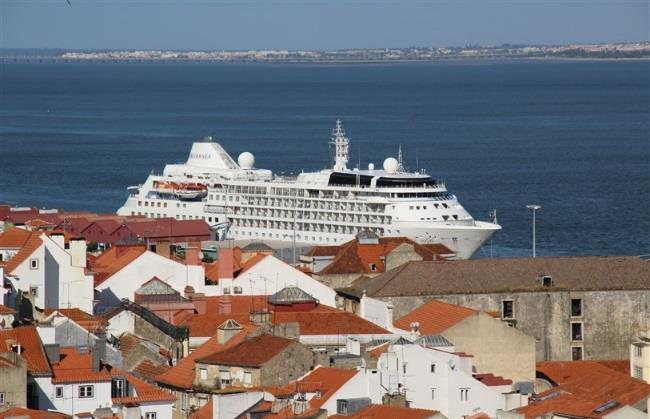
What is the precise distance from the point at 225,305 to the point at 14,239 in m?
6.02

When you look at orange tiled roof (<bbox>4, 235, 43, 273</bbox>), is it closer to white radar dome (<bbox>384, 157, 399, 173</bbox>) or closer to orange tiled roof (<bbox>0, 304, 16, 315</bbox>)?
orange tiled roof (<bbox>0, 304, 16, 315</bbox>)

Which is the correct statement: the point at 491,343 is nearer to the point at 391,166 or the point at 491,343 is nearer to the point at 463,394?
the point at 463,394

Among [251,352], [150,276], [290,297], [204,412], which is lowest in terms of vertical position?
[204,412]

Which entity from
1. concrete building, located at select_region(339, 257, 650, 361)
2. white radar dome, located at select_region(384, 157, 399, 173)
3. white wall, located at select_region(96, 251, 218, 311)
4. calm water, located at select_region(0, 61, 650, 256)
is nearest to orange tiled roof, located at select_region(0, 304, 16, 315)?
white wall, located at select_region(96, 251, 218, 311)

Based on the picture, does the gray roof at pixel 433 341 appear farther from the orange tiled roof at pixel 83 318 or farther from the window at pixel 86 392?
the window at pixel 86 392

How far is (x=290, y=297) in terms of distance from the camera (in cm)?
4075

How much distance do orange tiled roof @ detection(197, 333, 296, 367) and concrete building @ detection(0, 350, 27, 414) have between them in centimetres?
439

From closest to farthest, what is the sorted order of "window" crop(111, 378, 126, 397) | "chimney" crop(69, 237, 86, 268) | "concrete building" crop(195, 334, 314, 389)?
"window" crop(111, 378, 126, 397), "concrete building" crop(195, 334, 314, 389), "chimney" crop(69, 237, 86, 268)

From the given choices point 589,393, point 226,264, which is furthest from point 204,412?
point 226,264

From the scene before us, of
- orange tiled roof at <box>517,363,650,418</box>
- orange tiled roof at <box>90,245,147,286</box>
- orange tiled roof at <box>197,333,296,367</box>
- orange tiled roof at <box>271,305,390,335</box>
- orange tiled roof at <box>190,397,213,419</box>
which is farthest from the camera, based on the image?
orange tiled roof at <box>90,245,147,286</box>

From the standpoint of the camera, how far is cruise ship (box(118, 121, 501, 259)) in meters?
87.8

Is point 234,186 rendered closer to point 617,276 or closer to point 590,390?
point 617,276

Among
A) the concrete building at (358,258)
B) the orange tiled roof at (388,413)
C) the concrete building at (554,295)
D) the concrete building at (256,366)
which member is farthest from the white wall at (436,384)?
the concrete building at (358,258)

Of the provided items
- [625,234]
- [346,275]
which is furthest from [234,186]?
[346,275]
